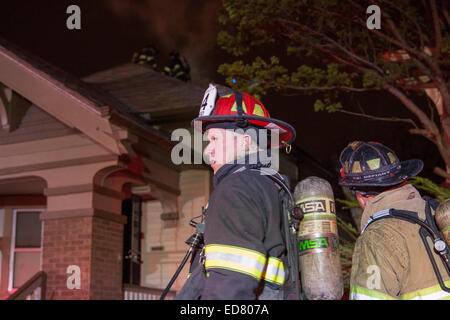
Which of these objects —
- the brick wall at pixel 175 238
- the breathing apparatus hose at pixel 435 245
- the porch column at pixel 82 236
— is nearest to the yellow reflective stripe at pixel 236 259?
the breathing apparatus hose at pixel 435 245

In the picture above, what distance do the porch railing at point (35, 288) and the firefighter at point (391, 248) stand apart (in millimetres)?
6513

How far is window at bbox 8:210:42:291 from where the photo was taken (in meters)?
10.2

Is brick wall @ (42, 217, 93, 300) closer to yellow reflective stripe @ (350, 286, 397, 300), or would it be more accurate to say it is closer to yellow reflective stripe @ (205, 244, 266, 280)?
yellow reflective stripe @ (350, 286, 397, 300)

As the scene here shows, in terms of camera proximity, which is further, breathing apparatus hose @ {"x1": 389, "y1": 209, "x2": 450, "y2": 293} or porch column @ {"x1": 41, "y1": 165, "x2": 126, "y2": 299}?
porch column @ {"x1": 41, "y1": 165, "x2": 126, "y2": 299}

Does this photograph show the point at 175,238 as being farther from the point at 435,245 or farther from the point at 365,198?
the point at 435,245

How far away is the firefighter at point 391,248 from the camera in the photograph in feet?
8.66

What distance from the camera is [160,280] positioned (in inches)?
430

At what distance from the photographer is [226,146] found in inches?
106

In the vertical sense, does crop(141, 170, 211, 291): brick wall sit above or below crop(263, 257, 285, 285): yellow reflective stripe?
above

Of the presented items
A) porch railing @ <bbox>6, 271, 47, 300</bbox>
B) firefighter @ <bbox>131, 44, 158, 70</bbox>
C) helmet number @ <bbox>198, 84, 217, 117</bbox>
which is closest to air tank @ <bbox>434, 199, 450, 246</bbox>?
helmet number @ <bbox>198, 84, 217, 117</bbox>

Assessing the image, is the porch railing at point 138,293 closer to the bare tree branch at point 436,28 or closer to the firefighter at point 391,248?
the bare tree branch at point 436,28

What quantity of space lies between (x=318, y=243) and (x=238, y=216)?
45 cm
